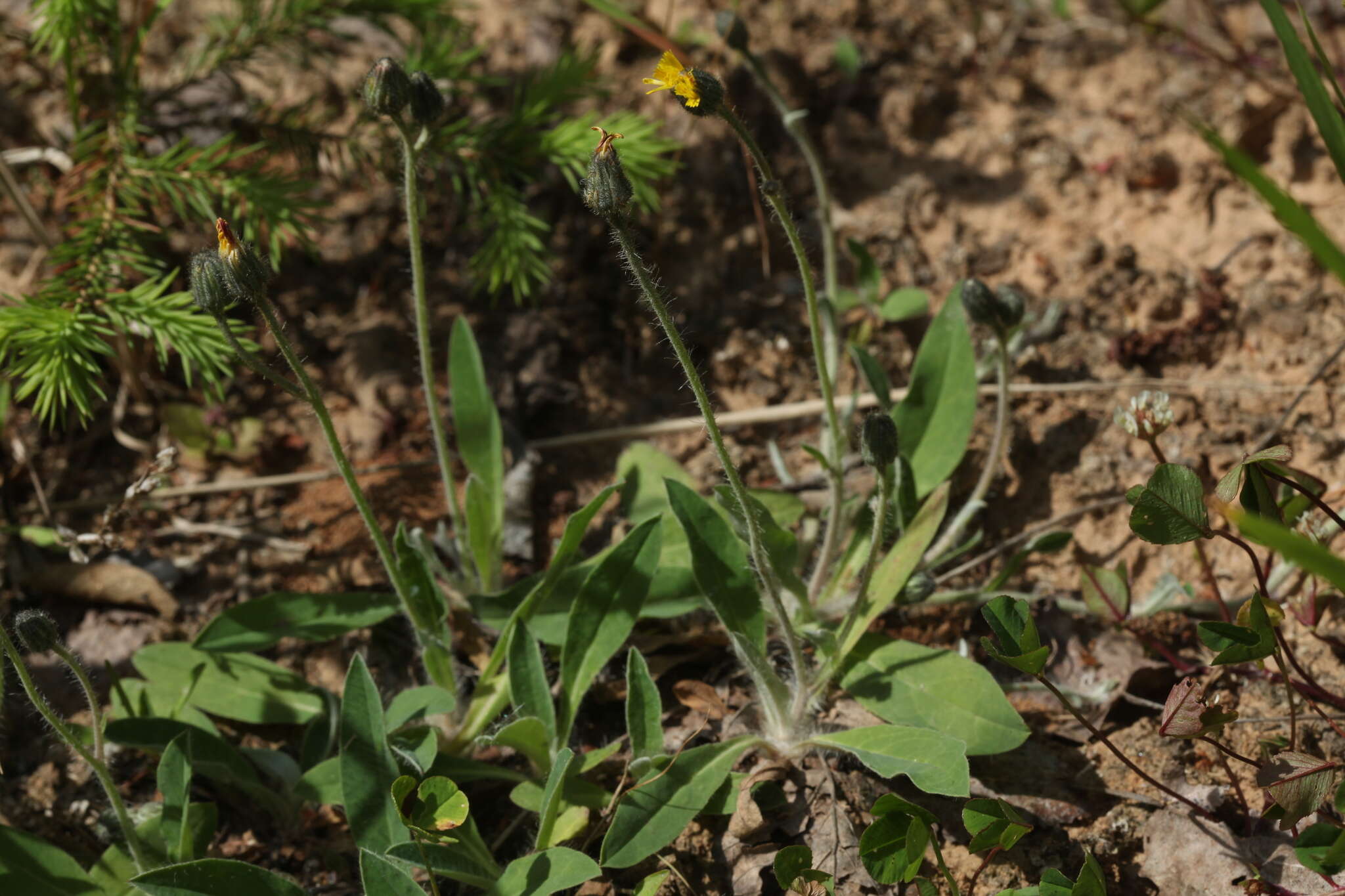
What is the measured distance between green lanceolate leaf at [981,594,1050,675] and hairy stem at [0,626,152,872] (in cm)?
202

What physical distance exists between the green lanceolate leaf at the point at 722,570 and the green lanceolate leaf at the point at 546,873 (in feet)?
2.36

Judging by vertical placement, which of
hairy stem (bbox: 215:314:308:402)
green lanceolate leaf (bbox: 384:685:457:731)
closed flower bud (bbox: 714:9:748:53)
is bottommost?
green lanceolate leaf (bbox: 384:685:457:731)

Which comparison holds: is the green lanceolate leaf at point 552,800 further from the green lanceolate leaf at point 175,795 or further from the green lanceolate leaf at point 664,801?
the green lanceolate leaf at point 175,795

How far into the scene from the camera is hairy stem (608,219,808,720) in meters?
2.16

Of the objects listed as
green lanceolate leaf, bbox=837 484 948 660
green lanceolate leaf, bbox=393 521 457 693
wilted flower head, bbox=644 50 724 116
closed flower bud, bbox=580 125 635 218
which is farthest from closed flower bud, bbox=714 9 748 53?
green lanceolate leaf, bbox=393 521 457 693

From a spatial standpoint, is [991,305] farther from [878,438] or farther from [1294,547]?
[1294,547]

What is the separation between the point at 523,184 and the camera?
4.24 m

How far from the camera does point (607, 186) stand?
2.15 m

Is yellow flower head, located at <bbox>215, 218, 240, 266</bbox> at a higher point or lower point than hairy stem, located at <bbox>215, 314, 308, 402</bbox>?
higher

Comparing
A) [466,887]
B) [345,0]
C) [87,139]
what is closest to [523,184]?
[345,0]

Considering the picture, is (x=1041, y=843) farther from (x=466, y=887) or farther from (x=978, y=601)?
(x=466, y=887)

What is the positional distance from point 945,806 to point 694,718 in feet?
2.38

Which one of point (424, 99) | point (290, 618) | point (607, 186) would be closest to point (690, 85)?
point (607, 186)

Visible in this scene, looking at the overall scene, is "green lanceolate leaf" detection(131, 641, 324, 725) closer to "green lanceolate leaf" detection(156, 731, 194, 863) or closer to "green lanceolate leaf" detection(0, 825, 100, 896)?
"green lanceolate leaf" detection(156, 731, 194, 863)
